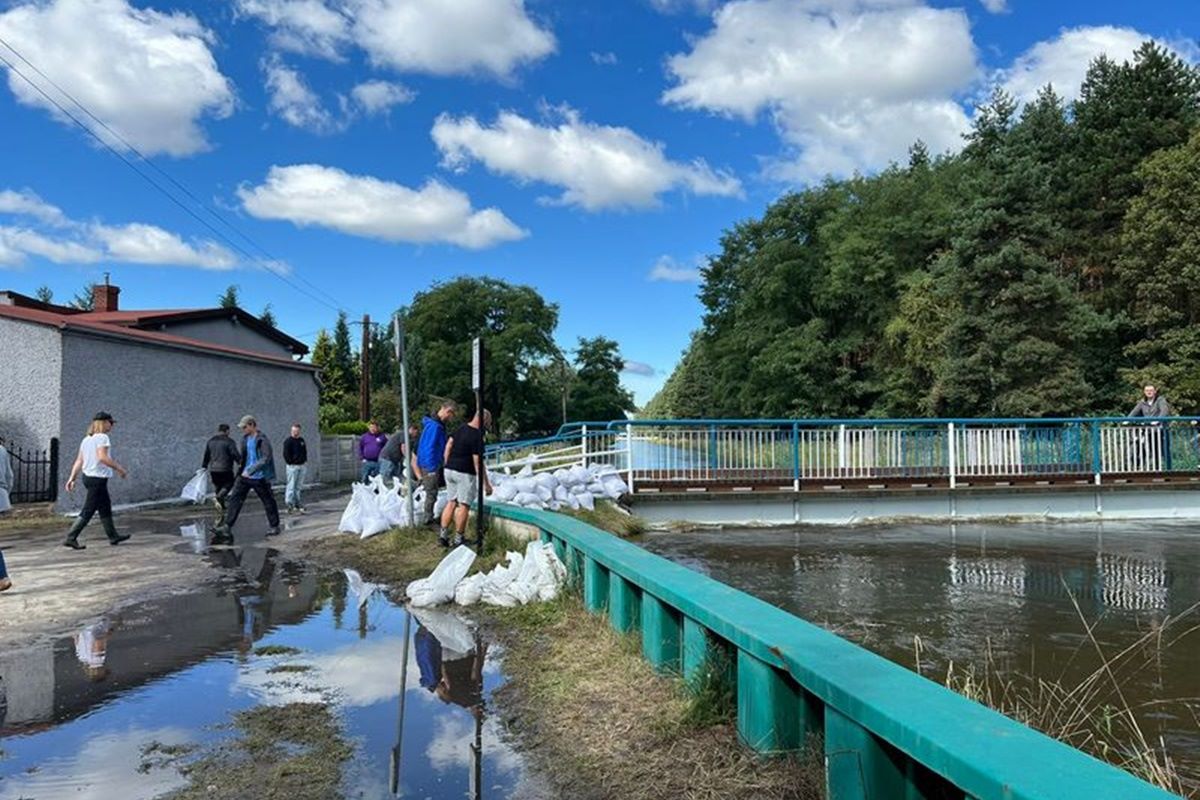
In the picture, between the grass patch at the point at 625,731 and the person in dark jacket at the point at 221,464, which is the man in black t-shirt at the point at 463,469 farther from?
the person in dark jacket at the point at 221,464

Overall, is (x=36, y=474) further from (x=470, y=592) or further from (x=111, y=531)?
(x=470, y=592)

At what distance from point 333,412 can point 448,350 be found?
68.7ft

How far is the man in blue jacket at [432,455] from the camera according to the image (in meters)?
10.5

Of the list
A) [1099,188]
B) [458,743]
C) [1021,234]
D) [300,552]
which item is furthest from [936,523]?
[1099,188]

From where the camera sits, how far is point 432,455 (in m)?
10.4

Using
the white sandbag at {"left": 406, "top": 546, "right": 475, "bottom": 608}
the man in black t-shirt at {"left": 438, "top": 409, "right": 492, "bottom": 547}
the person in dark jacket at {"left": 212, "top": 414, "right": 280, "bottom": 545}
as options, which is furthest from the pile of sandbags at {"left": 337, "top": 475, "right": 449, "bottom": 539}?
the white sandbag at {"left": 406, "top": 546, "right": 475, "bottom": 608}

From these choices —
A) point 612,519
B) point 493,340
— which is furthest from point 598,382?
point 612,519

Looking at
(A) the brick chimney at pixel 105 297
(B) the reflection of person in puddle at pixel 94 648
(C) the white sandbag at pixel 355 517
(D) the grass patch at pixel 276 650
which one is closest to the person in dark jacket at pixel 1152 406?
(C) the white sandbag at pixel 355 517

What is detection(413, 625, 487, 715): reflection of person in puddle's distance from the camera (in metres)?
4.64

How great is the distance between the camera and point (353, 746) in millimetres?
3875

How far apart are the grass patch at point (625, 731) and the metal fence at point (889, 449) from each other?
11318 mm

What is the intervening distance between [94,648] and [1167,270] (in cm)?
3307

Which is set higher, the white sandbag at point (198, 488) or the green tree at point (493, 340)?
the green tree at point (493, 340)

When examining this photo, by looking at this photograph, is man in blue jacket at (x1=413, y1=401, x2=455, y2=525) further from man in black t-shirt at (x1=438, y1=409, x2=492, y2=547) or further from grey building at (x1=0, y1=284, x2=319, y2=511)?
grey building at (x1=0, y1=284, x2=319, y2=511)
